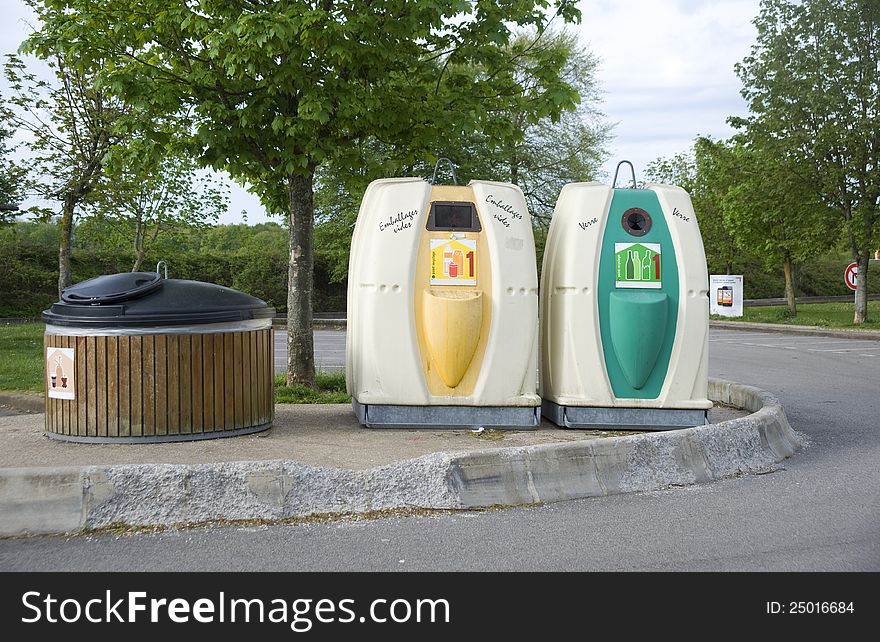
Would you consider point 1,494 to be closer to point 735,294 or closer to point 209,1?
point 209,1

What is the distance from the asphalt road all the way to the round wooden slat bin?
1.62 metres

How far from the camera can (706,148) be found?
107 ft

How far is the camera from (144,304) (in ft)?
20.2

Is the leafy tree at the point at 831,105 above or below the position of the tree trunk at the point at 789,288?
above

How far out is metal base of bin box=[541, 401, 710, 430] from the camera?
703 centimetres

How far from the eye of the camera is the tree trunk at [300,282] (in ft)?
31.3

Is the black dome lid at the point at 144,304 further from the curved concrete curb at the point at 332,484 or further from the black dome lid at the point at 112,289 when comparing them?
the curved concrete curb at the point at 332,484

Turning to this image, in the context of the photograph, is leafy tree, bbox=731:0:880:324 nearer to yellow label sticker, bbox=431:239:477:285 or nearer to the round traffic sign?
the round traffic sign

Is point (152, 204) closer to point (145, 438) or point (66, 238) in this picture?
point (66, 238)

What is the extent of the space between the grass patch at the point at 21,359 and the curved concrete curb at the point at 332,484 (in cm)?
591

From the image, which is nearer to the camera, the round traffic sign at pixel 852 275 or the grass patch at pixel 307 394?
the grass patch at pixel 307 394

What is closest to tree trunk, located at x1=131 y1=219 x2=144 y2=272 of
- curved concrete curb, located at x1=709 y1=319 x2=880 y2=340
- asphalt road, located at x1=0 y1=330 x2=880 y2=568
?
curved concrete curb, located at x1=709 y1=319 x2=880 y2=340

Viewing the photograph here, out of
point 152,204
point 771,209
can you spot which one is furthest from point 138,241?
point 771,209

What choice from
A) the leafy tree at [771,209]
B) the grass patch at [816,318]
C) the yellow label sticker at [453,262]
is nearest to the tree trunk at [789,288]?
the leafy tree at [771,209]
